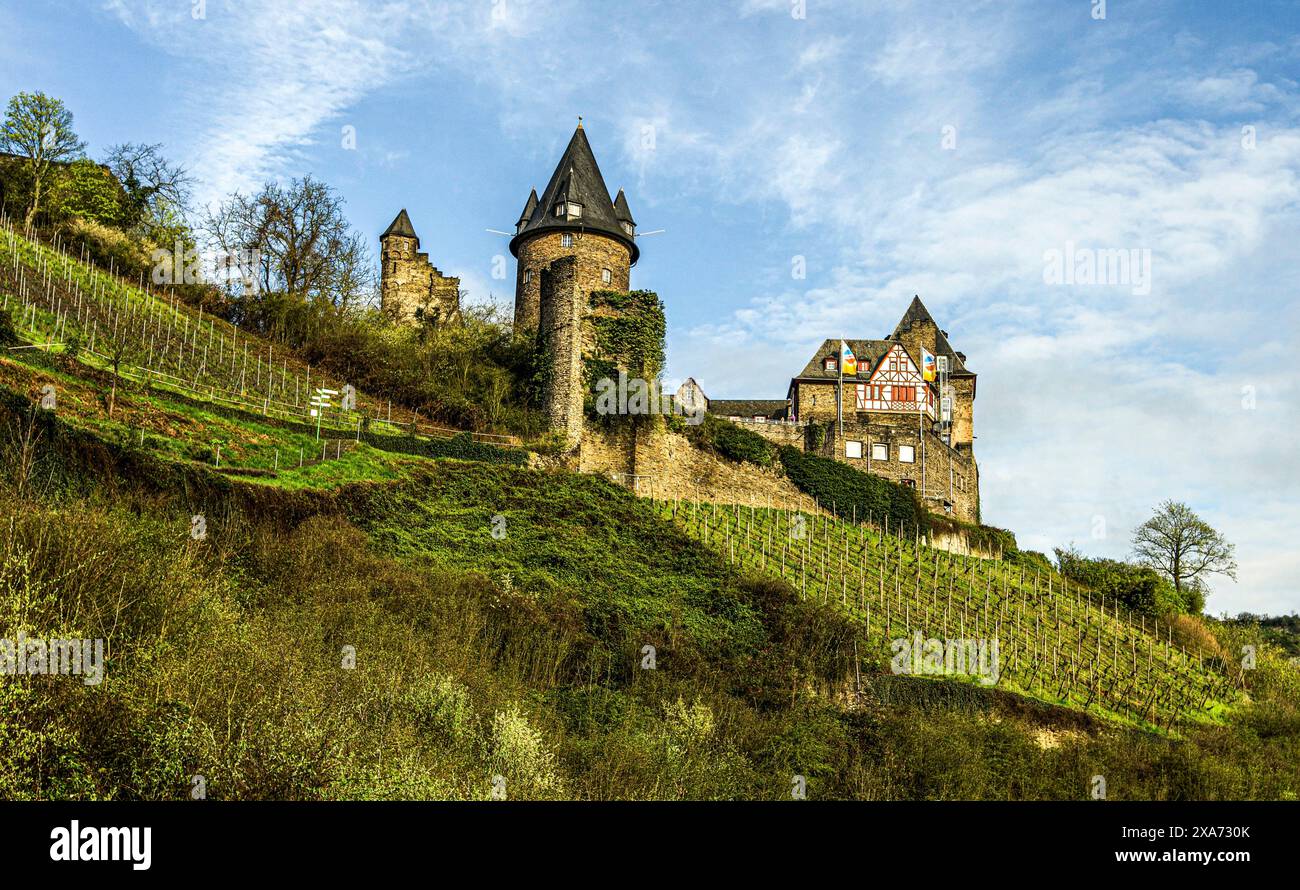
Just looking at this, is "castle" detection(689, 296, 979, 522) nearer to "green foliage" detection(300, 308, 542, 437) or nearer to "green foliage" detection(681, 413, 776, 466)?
"green foliage" detection(681, 413, 776, 466)

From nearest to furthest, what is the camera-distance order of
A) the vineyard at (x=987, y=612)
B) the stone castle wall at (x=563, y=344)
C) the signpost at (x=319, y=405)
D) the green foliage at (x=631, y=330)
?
1. the vineyard at (x=987, y=612)
2. the signpost at (x=319, y=405)
3. the stone castle wall at (x=563, y=344)
4. the green foliage at (x=631, y=330)

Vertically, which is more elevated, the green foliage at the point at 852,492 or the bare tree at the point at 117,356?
the bare tree at the point at 117,356

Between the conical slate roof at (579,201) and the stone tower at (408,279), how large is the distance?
7923 mm

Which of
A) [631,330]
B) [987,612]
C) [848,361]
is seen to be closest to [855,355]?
[848,361]

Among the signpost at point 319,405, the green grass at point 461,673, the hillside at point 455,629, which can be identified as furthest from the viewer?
the signpost at point 319,405

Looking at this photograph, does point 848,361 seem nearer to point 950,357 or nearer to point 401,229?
point 950,357

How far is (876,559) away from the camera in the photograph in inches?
1412

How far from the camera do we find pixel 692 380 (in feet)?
211

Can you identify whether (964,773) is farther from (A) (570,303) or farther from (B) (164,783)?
(A) (570,303)

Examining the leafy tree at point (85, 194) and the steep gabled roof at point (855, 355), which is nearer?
the leafy tree at point (85, 194)

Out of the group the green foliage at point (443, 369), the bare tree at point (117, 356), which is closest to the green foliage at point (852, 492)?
the green foliage at point (443, 369)

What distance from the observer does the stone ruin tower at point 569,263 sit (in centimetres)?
3781

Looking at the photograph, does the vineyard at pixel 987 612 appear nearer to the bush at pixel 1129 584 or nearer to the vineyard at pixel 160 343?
the bush at pixel 1129 584
